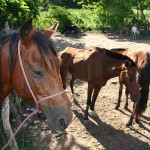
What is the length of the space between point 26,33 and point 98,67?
3.78m

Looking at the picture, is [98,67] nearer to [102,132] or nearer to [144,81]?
[144,81]

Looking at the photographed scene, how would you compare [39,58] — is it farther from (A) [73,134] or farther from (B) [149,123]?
(B) [149,123]

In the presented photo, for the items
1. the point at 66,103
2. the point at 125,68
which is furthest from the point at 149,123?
the point at 66,103

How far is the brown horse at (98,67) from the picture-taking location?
502 centimetres

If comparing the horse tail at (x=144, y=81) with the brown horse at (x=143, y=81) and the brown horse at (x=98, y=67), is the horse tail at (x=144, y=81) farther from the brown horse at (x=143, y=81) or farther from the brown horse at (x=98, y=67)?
the brown horse at (x=98, y=67)

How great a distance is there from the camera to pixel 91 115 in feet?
19.9

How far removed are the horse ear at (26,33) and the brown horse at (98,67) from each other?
3.20 m

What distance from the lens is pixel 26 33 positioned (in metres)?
1.90

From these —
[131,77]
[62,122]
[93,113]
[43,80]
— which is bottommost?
[93,113]

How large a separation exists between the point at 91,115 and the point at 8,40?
4.24 meters

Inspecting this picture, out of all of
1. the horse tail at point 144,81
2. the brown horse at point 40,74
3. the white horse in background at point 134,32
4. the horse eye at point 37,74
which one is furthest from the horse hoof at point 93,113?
the white horse in background at point 134,32

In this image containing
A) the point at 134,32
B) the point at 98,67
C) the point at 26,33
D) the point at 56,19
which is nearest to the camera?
the point at 26,33

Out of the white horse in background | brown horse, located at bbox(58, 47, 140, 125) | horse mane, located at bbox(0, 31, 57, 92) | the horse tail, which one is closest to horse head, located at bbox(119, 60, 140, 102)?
brown horse, located at bbox(58, 47, 140, 125)

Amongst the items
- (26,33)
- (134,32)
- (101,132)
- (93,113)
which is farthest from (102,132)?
(134,32)
